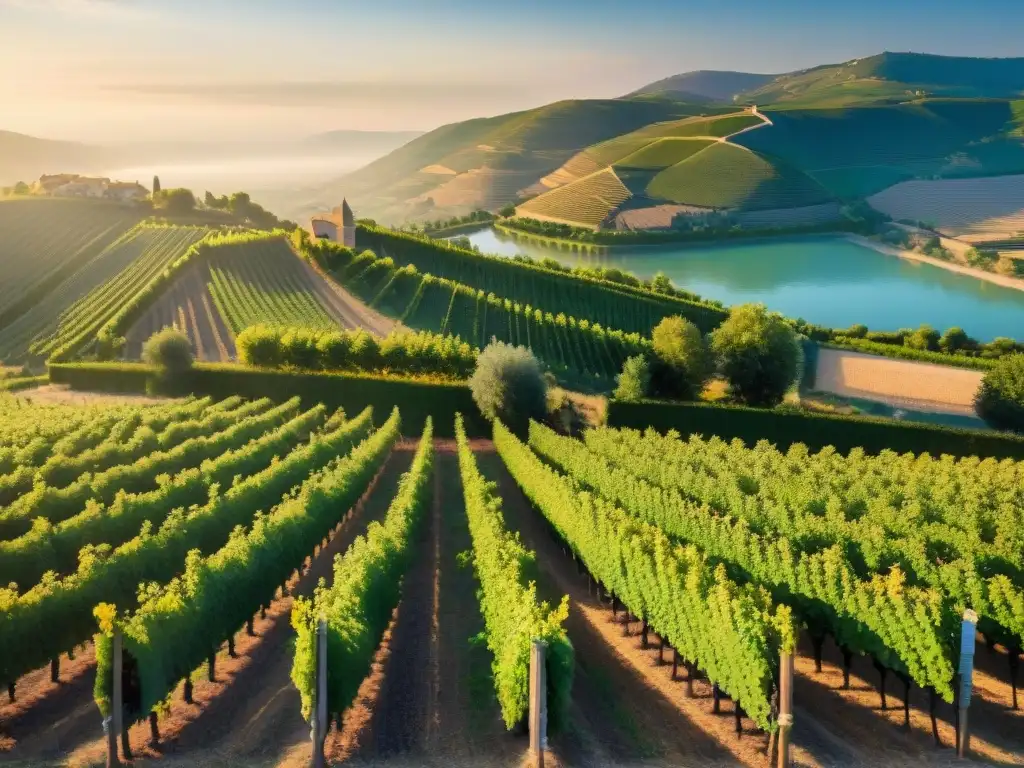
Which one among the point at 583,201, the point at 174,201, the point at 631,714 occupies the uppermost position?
the point at 583,201

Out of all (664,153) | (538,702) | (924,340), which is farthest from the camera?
(664,153)

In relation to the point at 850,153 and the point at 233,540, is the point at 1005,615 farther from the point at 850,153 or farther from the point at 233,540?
the point at 850,153

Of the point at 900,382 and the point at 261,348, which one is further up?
the point at 261,348

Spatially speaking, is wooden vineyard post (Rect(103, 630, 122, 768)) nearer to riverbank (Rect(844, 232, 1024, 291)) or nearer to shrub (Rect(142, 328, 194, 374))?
shrub (Rect(142, 328, 194, 374))

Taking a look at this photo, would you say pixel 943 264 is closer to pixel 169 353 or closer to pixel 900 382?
pixel 900 382

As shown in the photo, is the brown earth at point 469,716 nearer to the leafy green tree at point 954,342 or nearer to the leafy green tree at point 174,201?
the leafy green tree at point 954,342

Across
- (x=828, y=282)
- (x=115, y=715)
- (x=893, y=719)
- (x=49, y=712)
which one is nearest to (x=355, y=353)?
(x=49, y=712)

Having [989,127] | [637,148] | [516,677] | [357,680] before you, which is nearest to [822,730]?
[516,677]

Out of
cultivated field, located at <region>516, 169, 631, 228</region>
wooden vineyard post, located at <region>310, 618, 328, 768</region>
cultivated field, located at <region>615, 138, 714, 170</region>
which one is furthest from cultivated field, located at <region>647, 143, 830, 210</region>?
wooden vineyard post, located at <region>310, 618, 328, 768</region>
